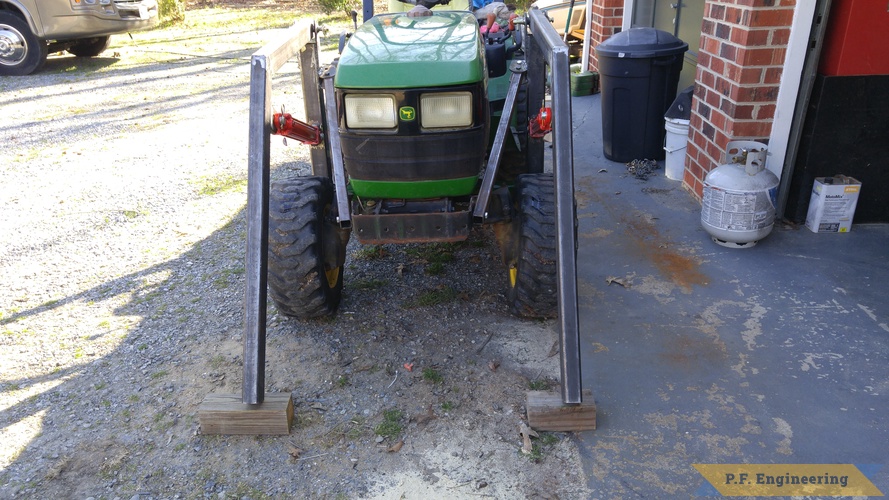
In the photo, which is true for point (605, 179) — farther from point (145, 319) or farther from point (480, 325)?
point (145, 319)

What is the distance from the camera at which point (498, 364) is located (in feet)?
10.1

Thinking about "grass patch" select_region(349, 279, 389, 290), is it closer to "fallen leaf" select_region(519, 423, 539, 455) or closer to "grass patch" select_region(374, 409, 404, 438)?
"grass patch" select_region(374, 409, 404, 438)

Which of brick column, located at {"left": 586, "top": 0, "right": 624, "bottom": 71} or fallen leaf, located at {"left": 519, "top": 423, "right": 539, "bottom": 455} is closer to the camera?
fallen leaf, located at {"left": 519, "top": 423, "right": 539, "bottom": 455}

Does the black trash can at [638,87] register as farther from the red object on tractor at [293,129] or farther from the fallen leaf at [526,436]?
the fallen leaf at [526,436]

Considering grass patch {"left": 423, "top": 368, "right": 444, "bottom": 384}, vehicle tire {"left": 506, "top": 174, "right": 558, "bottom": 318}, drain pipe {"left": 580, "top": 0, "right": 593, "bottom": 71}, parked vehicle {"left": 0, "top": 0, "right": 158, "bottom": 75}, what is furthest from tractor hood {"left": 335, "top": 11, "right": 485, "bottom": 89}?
parked vehicle {"left": 0, "top": 0, "right": 158, "bottom": 75}

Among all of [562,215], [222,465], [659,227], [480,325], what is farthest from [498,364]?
[659,227]

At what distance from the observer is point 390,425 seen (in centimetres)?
271

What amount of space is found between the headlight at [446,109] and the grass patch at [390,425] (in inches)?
48.2

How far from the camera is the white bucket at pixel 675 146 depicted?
4969 mm

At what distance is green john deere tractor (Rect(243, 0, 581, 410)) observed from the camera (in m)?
2.63

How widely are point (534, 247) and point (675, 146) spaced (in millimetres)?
2491

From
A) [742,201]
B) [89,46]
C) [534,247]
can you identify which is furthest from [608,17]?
[89,46]

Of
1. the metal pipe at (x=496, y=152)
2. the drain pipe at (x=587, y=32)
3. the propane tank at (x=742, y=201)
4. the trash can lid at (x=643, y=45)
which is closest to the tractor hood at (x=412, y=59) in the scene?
the metal pipe at (x=496, y=152)

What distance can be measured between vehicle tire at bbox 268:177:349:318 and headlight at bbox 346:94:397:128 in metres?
0.51
